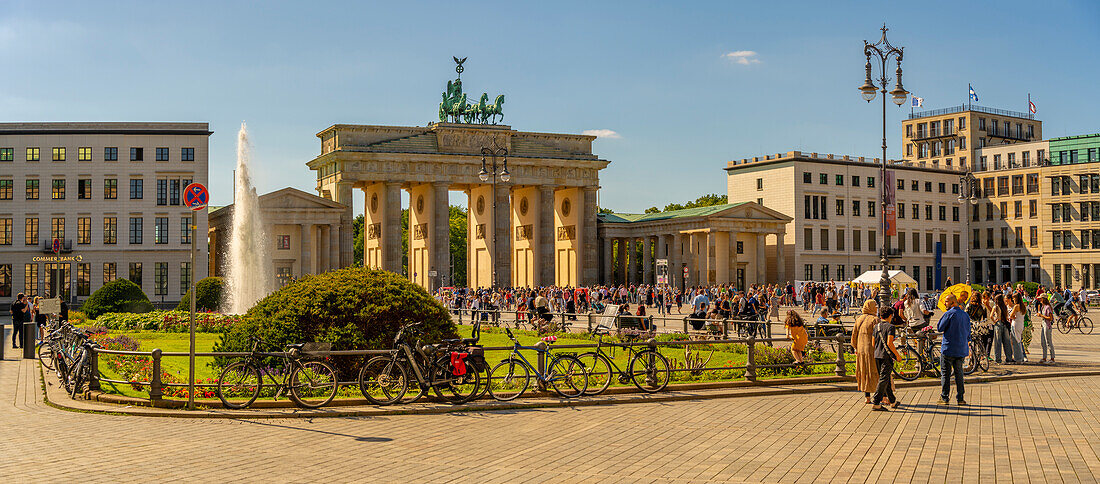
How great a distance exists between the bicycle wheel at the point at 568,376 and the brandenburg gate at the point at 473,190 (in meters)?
65.7

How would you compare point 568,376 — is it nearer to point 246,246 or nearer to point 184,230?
point 246,246

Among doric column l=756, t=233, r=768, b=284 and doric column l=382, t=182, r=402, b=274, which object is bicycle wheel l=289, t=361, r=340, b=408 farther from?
doric column l=756, t=233, r=768, b=284

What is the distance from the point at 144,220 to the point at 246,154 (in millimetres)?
25526

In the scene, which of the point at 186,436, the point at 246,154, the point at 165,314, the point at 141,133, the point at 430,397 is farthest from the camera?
the point at 141,133

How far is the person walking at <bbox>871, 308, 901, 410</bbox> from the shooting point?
51.5 ft

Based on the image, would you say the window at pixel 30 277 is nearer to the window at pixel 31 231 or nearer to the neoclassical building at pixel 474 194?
the window at pixel 31 231

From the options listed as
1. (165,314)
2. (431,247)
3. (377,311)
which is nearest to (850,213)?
(431,247)

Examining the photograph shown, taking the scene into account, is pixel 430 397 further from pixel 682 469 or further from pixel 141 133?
pixel 141 133

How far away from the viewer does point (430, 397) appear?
53.8 feet

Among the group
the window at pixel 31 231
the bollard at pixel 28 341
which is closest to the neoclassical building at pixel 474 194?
the window at pixel 31 231

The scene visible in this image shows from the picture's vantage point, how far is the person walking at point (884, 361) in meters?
15.7

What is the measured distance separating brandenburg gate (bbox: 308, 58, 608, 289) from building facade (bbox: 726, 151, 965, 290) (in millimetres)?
16284

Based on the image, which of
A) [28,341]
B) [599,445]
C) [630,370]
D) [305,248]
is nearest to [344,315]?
[630,370]

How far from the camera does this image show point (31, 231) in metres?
68.8
